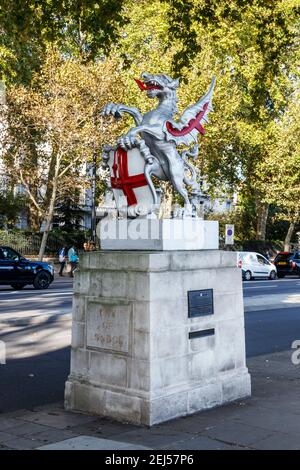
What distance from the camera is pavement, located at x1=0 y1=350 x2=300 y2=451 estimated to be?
215 inches

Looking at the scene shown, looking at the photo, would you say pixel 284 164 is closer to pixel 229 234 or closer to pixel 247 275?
pixel 229 234

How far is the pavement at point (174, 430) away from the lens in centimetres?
545

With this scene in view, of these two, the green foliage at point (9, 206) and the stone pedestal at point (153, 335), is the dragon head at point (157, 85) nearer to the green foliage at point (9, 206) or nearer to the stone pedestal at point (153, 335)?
the stone pedestal at point (153, 335)

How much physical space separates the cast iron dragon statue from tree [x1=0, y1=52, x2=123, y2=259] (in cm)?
2527

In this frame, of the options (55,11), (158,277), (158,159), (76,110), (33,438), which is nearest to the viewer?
(33,438)

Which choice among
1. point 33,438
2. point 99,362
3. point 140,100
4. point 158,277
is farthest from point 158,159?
point 140,100

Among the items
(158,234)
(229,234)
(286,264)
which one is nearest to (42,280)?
(229,234)

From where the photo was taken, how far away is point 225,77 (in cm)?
3488

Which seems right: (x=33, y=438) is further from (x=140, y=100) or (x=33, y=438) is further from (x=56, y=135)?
(x=140, y=100)

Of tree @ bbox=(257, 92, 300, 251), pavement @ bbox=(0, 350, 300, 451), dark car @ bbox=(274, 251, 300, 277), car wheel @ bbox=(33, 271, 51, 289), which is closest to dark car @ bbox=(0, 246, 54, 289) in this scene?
car wheel @ bbox=(33, 271, 51, 289)

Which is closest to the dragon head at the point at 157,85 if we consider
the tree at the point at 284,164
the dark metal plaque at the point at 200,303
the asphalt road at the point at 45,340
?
the dark metal plaque at the point at 200,303

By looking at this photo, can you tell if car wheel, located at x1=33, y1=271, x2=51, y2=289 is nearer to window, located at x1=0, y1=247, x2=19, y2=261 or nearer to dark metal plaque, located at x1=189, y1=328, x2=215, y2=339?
window, located at x1=0, y1=247, x2=19, y2=261

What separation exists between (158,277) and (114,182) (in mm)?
1395

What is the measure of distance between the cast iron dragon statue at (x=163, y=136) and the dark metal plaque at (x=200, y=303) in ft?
2.90
